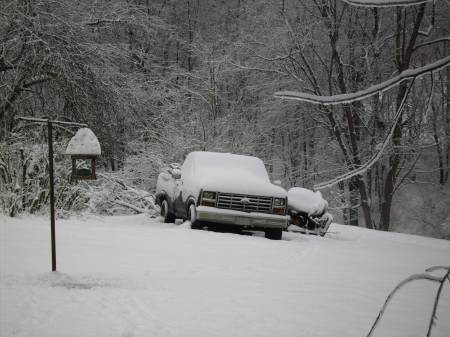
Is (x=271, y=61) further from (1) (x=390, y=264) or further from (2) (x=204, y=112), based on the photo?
(1) (x=390, y=264)

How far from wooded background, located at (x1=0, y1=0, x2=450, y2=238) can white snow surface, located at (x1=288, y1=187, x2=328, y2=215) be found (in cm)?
272

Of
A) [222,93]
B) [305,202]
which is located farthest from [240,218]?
[222,93]

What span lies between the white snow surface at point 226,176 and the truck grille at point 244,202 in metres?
0.10

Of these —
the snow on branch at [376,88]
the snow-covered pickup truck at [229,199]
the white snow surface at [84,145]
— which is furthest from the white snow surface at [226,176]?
the snow on branch at [376,88]

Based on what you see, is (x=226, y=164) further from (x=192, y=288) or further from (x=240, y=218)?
(x=192, y=288)

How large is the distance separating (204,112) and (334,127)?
637cm

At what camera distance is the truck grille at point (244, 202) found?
10.6 metres

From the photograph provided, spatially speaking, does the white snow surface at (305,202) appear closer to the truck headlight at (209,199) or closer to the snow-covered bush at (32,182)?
the truck headlight at (209,199)

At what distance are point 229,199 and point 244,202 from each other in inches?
13.7

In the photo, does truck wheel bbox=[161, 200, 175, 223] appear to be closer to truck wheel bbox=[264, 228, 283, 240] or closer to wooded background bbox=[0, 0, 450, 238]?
wooded background bbox=[0, 0, 450, 238]

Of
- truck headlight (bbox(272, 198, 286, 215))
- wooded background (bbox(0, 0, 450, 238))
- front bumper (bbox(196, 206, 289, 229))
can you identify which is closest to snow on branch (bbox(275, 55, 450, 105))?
wooded background (bbox(0, 0, 450, 238))

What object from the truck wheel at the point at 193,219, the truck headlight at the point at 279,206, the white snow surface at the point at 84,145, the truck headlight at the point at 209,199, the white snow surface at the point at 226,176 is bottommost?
the truck wheel at the point at 193,219

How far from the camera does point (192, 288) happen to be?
5395 millimetres

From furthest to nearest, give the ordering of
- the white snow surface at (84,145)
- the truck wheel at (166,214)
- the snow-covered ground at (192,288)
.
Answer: the truck wheel at (166,214) → the white snow surface at (84,145) → the snow-covered ground at (192,288)
